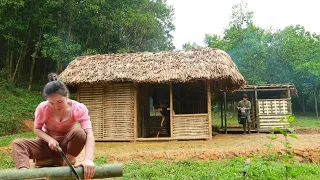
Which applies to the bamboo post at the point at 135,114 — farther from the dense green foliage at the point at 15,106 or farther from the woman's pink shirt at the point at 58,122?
the woman's pink shirt at the point at 58,122

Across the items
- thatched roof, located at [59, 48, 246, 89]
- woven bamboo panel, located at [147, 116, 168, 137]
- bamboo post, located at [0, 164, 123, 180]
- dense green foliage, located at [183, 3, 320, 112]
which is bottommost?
woven bamboo panel, located at [147, 116, 168, 137]

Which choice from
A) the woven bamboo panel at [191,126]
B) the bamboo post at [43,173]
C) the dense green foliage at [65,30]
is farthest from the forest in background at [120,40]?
the bamboo post at [43,173]

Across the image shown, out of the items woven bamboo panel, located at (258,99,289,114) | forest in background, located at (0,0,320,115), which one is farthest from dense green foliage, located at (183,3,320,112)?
woven bamboo panel, located at (258,99,289,114)

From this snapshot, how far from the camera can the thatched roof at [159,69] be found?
1067 cm

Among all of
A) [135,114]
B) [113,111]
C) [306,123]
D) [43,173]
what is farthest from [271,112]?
[43,173]

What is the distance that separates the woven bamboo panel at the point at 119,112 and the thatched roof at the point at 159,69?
0.64 metres

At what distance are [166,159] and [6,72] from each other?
16.7 meters

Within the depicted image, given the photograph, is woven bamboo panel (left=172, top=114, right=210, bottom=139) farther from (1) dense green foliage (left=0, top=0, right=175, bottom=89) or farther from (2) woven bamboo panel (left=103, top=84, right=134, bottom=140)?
(1) dense green foliage (left=0, top=0, right=175, bottom=89)

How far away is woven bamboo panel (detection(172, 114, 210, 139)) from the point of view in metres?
11.0

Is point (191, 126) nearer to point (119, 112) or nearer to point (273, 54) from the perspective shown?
point (119, 112)

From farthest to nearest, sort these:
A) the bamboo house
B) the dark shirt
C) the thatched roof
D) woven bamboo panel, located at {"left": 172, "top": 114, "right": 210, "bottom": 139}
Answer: the dark shirt, woven bamboo panel, located at {"left": 172, "top": 114, "right": 210, "bottom": 139}, the bamboo house, the thatched roof

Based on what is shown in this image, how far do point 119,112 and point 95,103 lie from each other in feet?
3.37

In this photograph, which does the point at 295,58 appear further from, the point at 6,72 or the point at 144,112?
Result: the point at 6,72

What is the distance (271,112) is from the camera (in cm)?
1381
